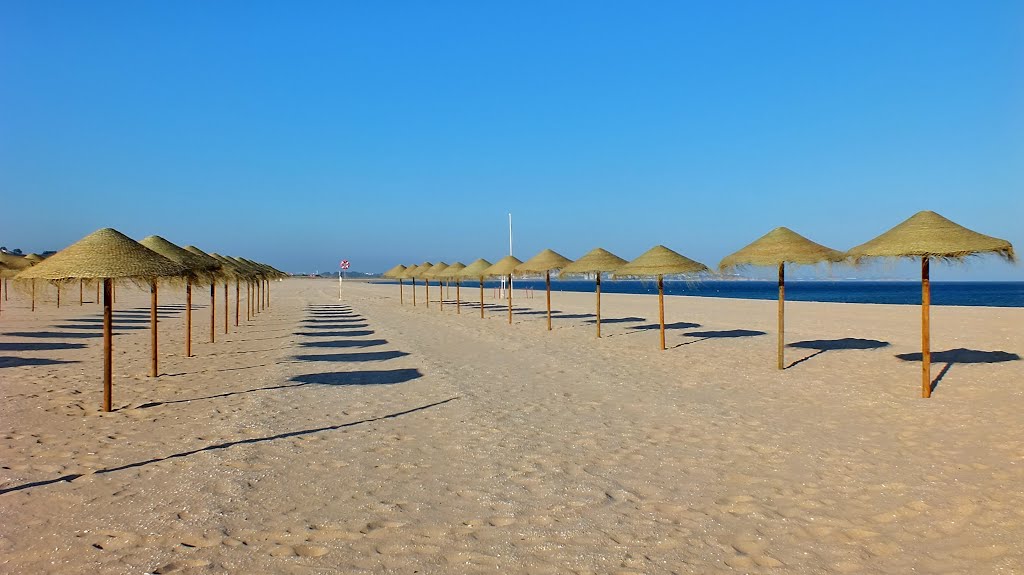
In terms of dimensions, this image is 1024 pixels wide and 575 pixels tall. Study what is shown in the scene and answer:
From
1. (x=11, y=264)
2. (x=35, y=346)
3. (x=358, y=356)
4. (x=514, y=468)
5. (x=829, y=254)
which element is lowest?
(x=514, y=468)

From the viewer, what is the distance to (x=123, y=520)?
3.59 metres

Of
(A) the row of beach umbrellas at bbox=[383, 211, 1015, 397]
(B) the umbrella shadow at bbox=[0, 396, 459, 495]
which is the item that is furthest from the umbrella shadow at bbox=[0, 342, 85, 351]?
(A) the row of beach umbrellas at bbox=[383, 211, 1015, 397]

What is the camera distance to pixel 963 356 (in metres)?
9.95

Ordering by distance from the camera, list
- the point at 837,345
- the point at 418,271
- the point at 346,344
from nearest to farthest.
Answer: the point at 837,345
the point at 346,344
the point at 418,271

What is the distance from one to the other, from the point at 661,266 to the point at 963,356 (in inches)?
192

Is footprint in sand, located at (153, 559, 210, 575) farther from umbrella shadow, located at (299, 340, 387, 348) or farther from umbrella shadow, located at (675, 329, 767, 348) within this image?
umbrella shadow, located at (675, 329, 767, 348)

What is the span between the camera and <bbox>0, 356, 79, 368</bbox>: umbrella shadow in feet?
30.7

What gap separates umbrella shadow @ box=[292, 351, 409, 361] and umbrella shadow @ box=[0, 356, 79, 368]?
11.5 ft

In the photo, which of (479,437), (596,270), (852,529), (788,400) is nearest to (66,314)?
(596,270)

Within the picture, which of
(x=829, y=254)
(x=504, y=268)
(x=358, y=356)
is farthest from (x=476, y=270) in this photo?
(x=829, y=254)

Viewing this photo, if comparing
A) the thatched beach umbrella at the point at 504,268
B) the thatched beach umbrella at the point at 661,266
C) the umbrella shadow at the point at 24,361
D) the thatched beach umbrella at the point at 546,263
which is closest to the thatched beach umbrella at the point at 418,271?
the thatched beach umbrella at the point at 504,268

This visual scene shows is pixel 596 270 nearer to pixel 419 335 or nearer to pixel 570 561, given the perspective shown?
pixel 419 335

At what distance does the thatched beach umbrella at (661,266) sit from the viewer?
37.3 feet

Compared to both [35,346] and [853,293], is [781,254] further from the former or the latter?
[853,293]
